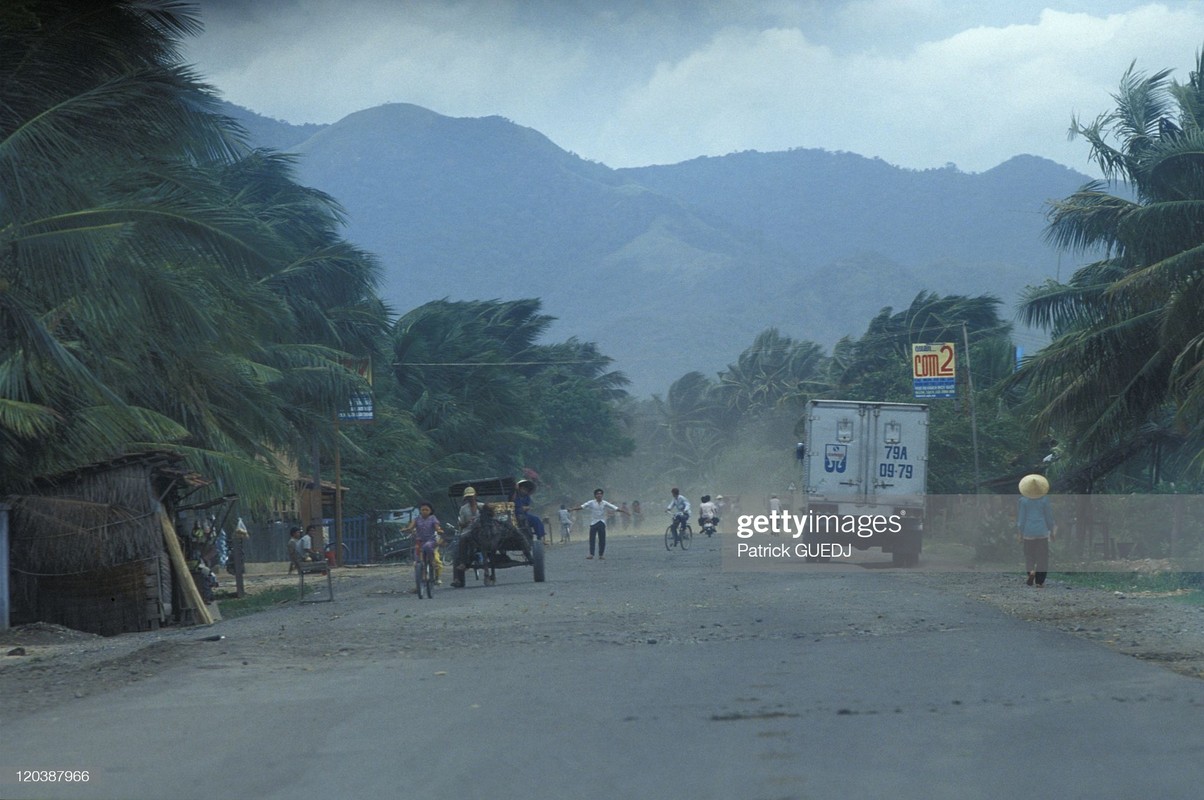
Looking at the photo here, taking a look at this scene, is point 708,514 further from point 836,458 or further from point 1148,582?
point 1148,582

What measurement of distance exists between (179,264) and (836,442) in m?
14.8

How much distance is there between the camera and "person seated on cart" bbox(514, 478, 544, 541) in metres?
24.3

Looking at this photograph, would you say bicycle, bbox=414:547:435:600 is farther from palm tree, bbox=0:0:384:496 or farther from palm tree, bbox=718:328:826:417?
palm tree, bbox=718:328:826:417

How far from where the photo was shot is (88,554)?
1911 cm

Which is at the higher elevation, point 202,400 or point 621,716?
point 202,400

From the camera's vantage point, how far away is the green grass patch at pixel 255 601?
2198 cm

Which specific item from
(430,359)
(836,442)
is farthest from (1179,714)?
(430,359)

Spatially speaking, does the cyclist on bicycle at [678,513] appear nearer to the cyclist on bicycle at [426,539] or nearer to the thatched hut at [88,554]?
the cyclist on bicycle at [426,539]

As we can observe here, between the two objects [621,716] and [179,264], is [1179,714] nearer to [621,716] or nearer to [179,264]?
[621,716]

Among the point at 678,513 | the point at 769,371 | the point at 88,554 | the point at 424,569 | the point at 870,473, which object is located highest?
the point at 769,371

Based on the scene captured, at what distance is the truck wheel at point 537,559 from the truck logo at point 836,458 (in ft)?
23.8

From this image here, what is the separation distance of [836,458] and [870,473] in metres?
0.75

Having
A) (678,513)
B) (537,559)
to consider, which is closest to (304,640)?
(537,559)

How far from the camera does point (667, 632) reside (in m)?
13.7
